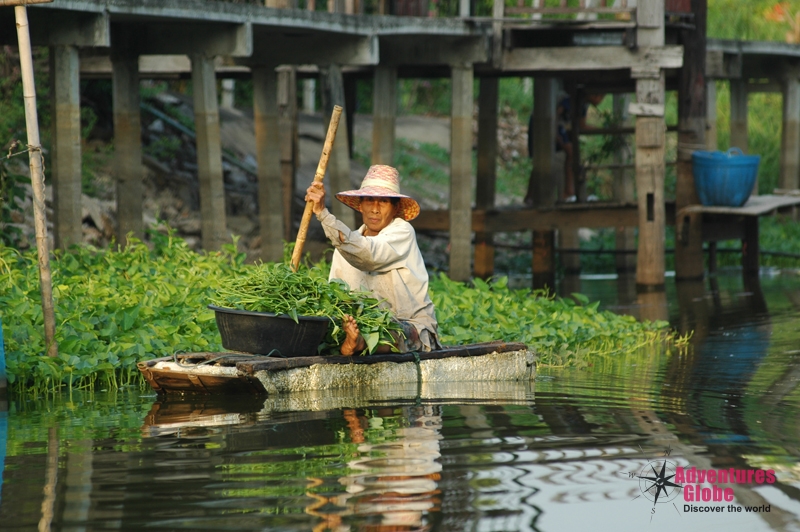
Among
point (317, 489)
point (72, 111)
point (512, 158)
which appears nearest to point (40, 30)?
point (72, 111)

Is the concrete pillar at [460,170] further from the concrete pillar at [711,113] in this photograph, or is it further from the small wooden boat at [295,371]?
the small wooden boat at [295,371]

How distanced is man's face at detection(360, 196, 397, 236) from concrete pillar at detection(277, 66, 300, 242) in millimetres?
8458

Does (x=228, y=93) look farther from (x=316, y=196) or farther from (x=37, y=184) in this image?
(x=316, y=196)

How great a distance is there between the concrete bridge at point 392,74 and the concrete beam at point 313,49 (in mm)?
16

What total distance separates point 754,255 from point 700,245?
1.48 meters

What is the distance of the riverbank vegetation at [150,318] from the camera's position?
6.93 meters

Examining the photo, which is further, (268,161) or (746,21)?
(746,21)

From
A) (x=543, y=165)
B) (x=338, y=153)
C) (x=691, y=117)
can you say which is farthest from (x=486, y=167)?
(x=338, y=153)

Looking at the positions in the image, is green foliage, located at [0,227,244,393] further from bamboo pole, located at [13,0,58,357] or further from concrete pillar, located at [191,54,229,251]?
concrete pillar, located at [191,54,229,251]

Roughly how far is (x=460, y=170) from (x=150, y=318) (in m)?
5.71

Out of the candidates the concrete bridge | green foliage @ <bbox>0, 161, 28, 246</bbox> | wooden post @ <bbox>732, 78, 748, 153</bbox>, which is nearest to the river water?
green foliage @ <bbox>0, 161, 28, 246</bbox>

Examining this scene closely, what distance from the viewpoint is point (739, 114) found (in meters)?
17.9

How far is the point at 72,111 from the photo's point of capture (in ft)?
32.2

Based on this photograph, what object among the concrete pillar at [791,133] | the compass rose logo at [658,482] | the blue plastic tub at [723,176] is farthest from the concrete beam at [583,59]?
the compass rose logo at [658,482]
